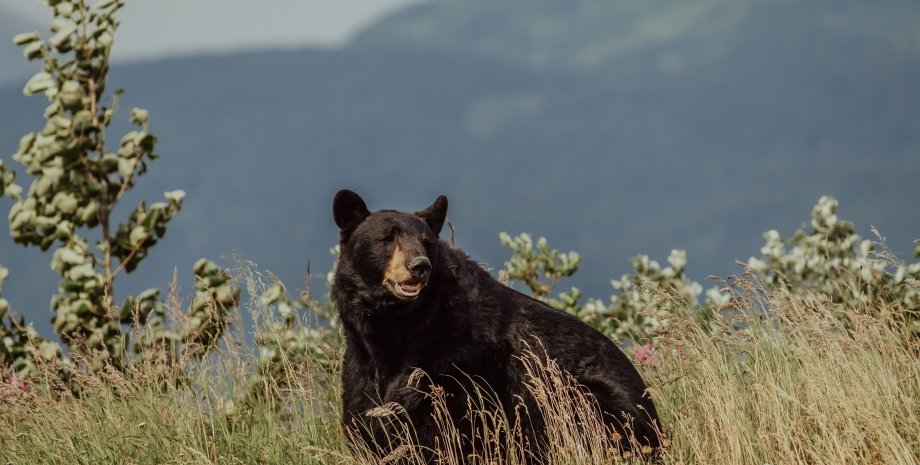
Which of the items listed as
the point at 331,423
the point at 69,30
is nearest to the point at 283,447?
the point at 331,423

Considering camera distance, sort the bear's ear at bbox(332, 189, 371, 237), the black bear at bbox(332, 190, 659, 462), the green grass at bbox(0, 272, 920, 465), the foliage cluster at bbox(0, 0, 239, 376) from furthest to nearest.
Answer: the foliage cluster at bbox(0, 0, 239, 376), the bear's ear at bbox(332, 189, 371, 237), the black bear at bbox(332, 190, 659, 462), the green grass at bbox(0, 272, 920, 465)

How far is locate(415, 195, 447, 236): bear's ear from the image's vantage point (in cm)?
566

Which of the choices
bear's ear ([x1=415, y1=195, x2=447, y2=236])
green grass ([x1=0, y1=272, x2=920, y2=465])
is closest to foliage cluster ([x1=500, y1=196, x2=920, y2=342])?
green grass ([x1=0, y1=272, x2=920, y2=465])

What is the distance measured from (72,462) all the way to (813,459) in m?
3.75

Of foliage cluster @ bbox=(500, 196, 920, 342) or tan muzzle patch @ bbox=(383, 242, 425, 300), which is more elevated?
foliage cluster @ bbox=(500, 196, 920, 342)

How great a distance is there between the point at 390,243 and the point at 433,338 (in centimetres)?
51

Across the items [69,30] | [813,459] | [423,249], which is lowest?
[813,459]

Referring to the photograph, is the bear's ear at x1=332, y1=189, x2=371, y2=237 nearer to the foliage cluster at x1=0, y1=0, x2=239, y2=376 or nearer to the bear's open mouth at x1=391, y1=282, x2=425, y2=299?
the bear's open mouth at x1=391, y1=282, x2=425, y2=299

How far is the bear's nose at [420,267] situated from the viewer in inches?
201

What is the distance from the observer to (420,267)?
16.9 ft

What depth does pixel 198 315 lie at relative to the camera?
794 centimetres

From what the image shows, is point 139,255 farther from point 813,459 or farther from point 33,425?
point 813,459

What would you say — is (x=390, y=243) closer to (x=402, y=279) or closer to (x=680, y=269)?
(x=402, y=279)

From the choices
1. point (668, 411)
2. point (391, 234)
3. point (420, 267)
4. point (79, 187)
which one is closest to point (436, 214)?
point (391, 234)
